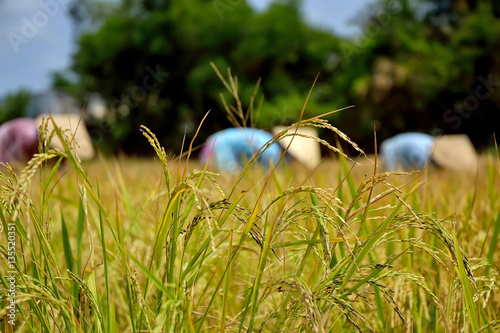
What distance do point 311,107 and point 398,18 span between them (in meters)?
2.33

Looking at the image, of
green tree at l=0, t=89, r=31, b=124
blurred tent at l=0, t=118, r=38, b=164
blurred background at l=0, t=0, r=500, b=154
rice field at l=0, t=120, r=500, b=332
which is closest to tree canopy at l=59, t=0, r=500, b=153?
blurred background at l=0, t=0, r=500, b=154

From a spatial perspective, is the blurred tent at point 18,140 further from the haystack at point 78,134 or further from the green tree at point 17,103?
the green tree at point 17,103

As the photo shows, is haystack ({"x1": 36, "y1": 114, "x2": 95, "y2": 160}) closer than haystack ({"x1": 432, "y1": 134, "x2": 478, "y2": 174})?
Yes

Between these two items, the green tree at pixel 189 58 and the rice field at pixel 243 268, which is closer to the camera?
the rice field at pixel 243 268

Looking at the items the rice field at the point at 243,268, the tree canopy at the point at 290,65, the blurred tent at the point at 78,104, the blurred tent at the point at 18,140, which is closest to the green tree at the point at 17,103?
the blurred tent at the point at 78,104

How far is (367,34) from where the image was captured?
9.25m

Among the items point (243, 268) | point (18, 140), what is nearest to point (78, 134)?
point (18, 140)

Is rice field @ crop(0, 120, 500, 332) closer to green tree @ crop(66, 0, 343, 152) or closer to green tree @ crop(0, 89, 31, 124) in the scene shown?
green tree @ crop(66, 0, 343, 152)

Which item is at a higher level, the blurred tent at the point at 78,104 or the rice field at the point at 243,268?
the rice field at the point at 243,268

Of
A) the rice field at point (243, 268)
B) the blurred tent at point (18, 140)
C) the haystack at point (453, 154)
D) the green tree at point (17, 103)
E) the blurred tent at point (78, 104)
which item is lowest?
the green tree at point (17, 103)

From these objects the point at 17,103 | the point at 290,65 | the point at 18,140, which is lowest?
the point at 17,103

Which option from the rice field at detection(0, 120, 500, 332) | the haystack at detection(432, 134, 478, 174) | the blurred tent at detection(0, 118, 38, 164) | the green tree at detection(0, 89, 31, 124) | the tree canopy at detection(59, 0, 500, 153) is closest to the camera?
the rice field at detection(0, 120, 500, 332)

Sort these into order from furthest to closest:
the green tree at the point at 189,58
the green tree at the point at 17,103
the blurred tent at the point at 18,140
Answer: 1. the green tree at the point at 17,103
2. the green tree at the point at 189,58
3. the blurred tent at the point at 18,140

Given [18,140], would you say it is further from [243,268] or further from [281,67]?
[281,67]
